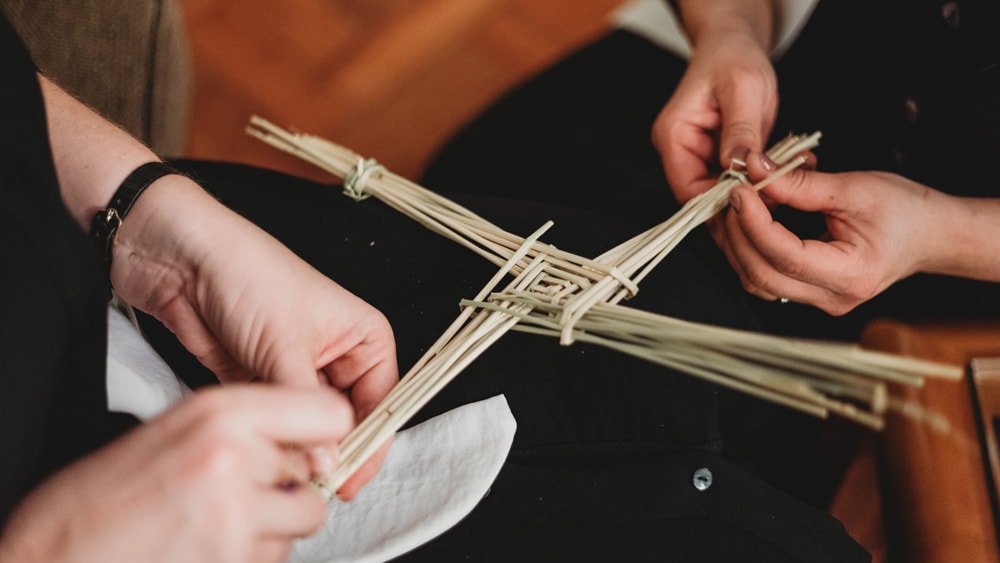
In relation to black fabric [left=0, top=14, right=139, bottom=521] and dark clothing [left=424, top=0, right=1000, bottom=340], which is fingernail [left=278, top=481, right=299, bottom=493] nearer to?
black fabric [left=0, top=14, right=139, bottom=521]

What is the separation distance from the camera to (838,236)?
699 millimetres

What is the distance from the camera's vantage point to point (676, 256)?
2.43ft

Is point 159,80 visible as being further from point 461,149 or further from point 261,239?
point 261,239

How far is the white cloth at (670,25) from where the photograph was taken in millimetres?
883

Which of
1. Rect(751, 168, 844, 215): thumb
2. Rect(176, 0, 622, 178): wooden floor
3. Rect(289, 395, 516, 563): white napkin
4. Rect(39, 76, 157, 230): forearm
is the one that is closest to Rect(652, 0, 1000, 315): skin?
Rect(751, 168, 844, 215): thumb

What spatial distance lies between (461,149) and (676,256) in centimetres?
40

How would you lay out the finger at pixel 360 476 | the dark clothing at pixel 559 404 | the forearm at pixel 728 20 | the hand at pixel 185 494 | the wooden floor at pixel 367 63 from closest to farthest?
the hand at pixel 185 494 < the finger at pixel 360 476 < the dark clothing at pixel 559 404 < the forearm at pixel 728 20 < the wooden floor at pixel 367 63

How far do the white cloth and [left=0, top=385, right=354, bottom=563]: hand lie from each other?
757mm

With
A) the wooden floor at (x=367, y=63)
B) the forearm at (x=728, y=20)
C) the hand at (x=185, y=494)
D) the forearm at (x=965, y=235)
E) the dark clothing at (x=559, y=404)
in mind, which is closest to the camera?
the hand at (x=185, y=494)

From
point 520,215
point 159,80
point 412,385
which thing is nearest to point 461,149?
point 520,215

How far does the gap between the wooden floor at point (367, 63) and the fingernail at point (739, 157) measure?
897mm

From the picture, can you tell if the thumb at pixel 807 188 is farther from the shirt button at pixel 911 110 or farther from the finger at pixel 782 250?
the shirt button at pixel 911 110

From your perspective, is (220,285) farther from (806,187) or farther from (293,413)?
(806,187)

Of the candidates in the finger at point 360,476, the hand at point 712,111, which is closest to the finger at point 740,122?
the hand at point 712,111
